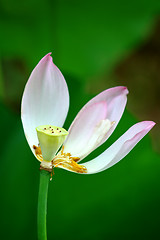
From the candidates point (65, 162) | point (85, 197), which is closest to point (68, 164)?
point (65, 162)

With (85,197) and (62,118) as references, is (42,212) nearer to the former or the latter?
(62,118)

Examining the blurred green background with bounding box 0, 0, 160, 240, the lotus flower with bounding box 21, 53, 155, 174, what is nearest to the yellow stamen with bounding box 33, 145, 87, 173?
the lotus flower with bounding box 21, 53, 155, 174

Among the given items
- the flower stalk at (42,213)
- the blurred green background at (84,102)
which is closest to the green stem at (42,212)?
the flower stalk at (42,213)

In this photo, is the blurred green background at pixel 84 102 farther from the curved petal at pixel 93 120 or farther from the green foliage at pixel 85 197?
the curved petal at pixel 93 120

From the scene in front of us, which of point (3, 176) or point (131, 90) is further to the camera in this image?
point (131, 90)

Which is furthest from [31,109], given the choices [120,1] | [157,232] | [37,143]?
[120,1]

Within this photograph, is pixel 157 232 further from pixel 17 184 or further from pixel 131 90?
pixel 131 90
